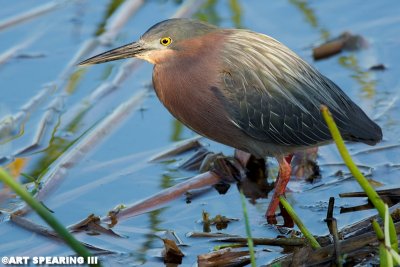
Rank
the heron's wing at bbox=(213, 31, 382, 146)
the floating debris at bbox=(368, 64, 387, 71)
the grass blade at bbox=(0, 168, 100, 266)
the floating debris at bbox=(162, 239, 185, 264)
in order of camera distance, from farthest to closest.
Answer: the floating debris at bbox=(368, 64, 387, 71), the heron's wing at bbox=(213, 31, 382, 146), the floating debris at bbox=(162, 239, 185, 264), the grass blade at bbox=(0, 168, 100, 266)

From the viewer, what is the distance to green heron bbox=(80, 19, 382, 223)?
666 cm

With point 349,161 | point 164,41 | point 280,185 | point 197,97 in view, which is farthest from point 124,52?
point 349,161

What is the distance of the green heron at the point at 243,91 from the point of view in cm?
666

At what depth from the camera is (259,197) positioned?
7.12 meters

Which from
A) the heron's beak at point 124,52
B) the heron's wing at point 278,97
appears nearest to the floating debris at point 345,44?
the heron's wing at point 278,97

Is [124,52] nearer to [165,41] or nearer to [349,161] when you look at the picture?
[165,41]

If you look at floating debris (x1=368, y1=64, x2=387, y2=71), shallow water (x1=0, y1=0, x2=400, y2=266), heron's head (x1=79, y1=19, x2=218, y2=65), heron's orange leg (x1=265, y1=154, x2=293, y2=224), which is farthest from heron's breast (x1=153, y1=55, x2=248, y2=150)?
floating debris (x1=368, y1=64, x2=387, y2=71)

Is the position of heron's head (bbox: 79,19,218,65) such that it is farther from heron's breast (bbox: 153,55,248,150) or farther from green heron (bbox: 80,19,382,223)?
heron's breast (bbox: 153,55,248,150)

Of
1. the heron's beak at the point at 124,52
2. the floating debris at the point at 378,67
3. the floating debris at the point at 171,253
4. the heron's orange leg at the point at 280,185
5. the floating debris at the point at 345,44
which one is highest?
the floating debris at the point at 345,44

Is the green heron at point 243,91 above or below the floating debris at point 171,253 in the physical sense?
above

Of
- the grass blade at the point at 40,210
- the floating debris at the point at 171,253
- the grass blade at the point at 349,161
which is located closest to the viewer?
the grass blade at the point at 40,210

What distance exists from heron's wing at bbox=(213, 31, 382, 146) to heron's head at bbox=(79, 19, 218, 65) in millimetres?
291

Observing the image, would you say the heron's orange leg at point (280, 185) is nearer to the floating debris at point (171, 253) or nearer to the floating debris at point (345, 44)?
the floating debris at point (171, 253)

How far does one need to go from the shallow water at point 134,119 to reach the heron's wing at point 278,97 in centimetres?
46
